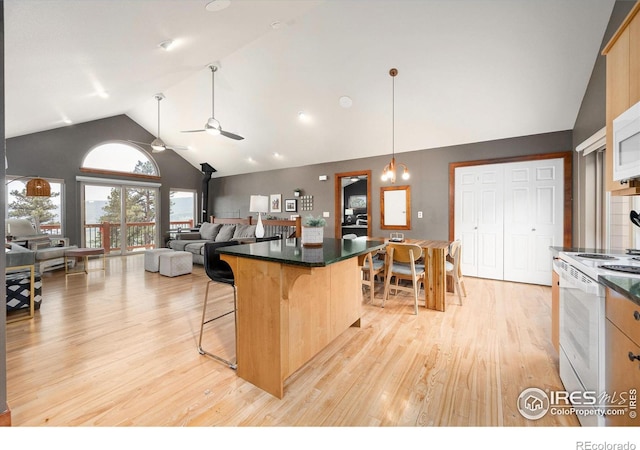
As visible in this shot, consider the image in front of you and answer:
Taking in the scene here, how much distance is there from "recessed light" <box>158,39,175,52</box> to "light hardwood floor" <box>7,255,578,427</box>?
115 inches

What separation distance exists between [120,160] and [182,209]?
6.67 feet

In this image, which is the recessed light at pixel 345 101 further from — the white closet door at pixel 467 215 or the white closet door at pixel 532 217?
the white closet door at pixel 532 217

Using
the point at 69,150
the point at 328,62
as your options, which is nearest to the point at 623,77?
the point at 328,62

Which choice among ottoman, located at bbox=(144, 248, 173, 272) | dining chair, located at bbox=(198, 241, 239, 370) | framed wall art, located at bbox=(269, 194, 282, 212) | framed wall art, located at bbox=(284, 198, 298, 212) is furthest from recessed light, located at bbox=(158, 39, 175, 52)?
framed wall art, located at bbox=(269, 194, 282, 212)

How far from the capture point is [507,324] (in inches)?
106

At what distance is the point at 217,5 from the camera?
2.31 metres

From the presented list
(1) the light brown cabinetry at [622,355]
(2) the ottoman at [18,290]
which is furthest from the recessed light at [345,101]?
(2) the ottoman at [18,290]

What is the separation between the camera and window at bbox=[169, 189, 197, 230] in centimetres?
789

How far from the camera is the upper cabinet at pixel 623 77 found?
1415 mm

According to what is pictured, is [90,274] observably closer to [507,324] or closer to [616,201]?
[507,324]

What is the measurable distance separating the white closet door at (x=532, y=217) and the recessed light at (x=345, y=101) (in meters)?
2.81

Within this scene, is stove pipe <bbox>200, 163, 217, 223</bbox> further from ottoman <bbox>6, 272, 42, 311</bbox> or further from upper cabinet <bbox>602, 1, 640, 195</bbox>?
upper cabinet <bbox>602, 1, 640, 195</bbox>

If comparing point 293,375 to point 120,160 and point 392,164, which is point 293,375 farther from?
point 120,160
